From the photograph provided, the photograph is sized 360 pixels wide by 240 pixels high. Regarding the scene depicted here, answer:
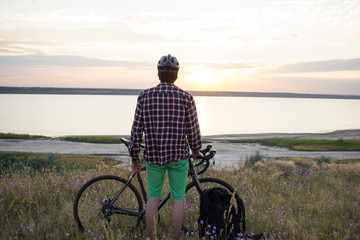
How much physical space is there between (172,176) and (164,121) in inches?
28.1

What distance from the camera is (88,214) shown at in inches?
184

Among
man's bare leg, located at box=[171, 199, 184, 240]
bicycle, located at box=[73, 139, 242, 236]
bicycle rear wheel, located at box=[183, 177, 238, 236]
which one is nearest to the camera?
man's bare leg, located at box=[171, 199, 184, 240]

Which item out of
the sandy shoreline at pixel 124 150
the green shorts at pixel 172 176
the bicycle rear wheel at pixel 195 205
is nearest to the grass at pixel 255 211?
the bicycle rear wheel at pixel 195 205

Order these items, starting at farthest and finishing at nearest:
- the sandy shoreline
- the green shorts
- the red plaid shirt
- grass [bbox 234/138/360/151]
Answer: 1. grass [bbox 234/138/360/151]
2. the sandy shoreline
3. the green shorts
4. the red plaid shirt

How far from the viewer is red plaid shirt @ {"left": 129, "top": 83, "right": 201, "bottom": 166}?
137 inches

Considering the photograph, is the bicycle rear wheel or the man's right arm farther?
the bicycle rear wheel

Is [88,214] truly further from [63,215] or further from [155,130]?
[155,130]

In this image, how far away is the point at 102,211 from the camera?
4.41 m

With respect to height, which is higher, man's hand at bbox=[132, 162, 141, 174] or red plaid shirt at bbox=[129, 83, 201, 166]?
red plaid shirt at bbox=[129, 83, 201, 166]

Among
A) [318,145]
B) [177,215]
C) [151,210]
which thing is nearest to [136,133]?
[151,210]

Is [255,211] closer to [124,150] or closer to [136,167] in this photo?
[136,167]

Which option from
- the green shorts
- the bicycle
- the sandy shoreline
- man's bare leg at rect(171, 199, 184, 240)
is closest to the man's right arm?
the green shorts

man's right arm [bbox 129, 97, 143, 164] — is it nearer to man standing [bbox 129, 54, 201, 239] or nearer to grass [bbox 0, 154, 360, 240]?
man standing [bbox 129, 54, 201, 239]

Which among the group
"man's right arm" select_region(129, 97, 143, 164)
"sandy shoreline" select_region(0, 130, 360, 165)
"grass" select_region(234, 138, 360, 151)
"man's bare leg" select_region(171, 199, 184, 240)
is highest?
"man's right arm" select_region(129, 97, 143, 164)
